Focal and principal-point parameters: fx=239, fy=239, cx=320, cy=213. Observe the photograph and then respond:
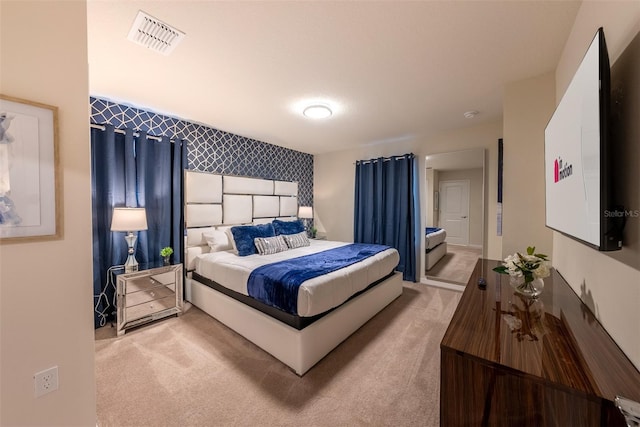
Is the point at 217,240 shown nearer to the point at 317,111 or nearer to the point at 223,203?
the point at 223,203

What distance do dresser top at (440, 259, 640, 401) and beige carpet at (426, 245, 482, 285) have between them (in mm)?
2593

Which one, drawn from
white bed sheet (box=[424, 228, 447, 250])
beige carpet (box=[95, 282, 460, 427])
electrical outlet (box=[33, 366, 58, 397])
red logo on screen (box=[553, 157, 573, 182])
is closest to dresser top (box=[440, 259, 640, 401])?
red logo on screen (box=[553, 157, 573, 182])

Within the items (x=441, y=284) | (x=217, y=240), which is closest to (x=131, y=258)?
(x=217, y=240)

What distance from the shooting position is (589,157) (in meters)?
0.93

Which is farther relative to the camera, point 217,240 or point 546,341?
point 217,240

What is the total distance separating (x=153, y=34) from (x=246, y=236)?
7.45 ft

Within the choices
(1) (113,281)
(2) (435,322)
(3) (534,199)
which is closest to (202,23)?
(1) (113,281)

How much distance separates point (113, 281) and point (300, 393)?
97.6 inches

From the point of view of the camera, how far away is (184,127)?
3.45m

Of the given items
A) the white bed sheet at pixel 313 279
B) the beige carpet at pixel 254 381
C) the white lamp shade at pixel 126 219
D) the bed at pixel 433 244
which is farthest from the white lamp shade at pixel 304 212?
the white lamp shade at pixel 126 219

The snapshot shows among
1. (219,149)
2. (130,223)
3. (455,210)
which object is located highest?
(219,149)

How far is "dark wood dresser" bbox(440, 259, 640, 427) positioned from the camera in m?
0.70

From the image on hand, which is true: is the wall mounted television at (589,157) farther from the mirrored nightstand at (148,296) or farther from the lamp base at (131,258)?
the lamp base at (131,258)

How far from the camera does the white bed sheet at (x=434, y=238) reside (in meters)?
4.21
